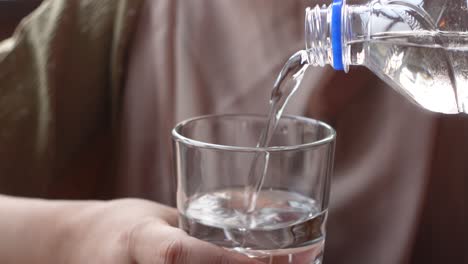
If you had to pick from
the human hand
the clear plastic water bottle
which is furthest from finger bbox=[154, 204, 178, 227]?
the clear plastic water bottle

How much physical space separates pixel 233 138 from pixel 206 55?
0.61 ft

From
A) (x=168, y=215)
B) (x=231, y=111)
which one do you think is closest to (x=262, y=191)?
(x=168, y=215)

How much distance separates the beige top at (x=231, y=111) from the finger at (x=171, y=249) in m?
0.22

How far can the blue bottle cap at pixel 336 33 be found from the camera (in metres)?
0.39

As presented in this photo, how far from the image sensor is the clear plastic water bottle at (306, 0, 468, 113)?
40 centimetres

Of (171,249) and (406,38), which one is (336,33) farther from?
(171,249)

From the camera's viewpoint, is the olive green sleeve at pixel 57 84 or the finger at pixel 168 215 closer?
the finger at pixel 168 215

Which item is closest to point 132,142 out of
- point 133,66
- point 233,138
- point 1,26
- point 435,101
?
point 133,66

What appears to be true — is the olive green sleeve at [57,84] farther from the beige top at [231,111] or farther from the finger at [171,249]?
the finger at [171,249]

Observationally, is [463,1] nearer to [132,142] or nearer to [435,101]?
[435,101]

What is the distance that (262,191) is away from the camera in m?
0.46

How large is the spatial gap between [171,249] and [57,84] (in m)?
0.31

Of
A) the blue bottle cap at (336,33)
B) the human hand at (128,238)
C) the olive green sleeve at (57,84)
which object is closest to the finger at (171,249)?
the human hand at (128,238)

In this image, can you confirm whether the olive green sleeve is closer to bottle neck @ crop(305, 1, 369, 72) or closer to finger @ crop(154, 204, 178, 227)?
finger @ crop(154, 204, 178, 227)
